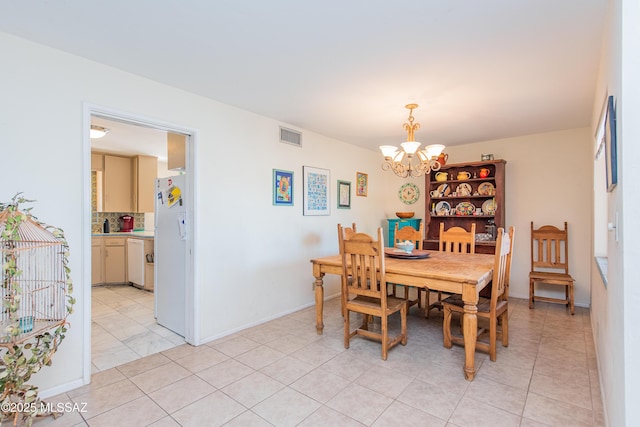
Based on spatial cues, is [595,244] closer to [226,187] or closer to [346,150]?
[346,150]

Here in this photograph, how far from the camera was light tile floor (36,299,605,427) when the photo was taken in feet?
6.11

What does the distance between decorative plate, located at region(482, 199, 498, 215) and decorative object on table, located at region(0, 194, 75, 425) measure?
15.8ft

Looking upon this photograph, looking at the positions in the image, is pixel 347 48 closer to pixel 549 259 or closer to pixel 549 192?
pixel 549 192

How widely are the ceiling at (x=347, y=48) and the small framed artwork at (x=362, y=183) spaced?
5.99 ft

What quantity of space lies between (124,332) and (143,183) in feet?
11.0

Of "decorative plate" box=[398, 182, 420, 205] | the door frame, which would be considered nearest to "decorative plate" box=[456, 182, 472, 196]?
"decorative plate" box=[398, 182, 420, 205]

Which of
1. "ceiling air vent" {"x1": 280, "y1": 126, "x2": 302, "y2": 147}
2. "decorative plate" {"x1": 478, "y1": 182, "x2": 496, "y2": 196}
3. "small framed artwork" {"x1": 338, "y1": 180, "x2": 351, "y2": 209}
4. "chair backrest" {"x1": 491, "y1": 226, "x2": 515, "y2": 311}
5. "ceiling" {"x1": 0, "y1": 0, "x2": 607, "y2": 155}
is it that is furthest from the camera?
"small framed artwork" {"x1": 338, "y1": 180, "x2": 351, "y2": 209}

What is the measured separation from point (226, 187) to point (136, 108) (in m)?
1.02

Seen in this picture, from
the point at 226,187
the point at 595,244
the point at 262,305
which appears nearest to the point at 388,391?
the point at 262,305

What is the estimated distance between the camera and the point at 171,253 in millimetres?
3291

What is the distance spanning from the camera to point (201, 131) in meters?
2.96

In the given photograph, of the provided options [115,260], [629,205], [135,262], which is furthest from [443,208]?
[115,260]

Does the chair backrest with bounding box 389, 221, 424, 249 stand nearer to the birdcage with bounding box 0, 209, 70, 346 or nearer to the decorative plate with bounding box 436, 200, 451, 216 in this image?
the decorative plate with bounding box 436, 200, 451, 216

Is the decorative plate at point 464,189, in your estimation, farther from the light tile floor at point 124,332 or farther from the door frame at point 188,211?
the light tile floor at point 124,332
